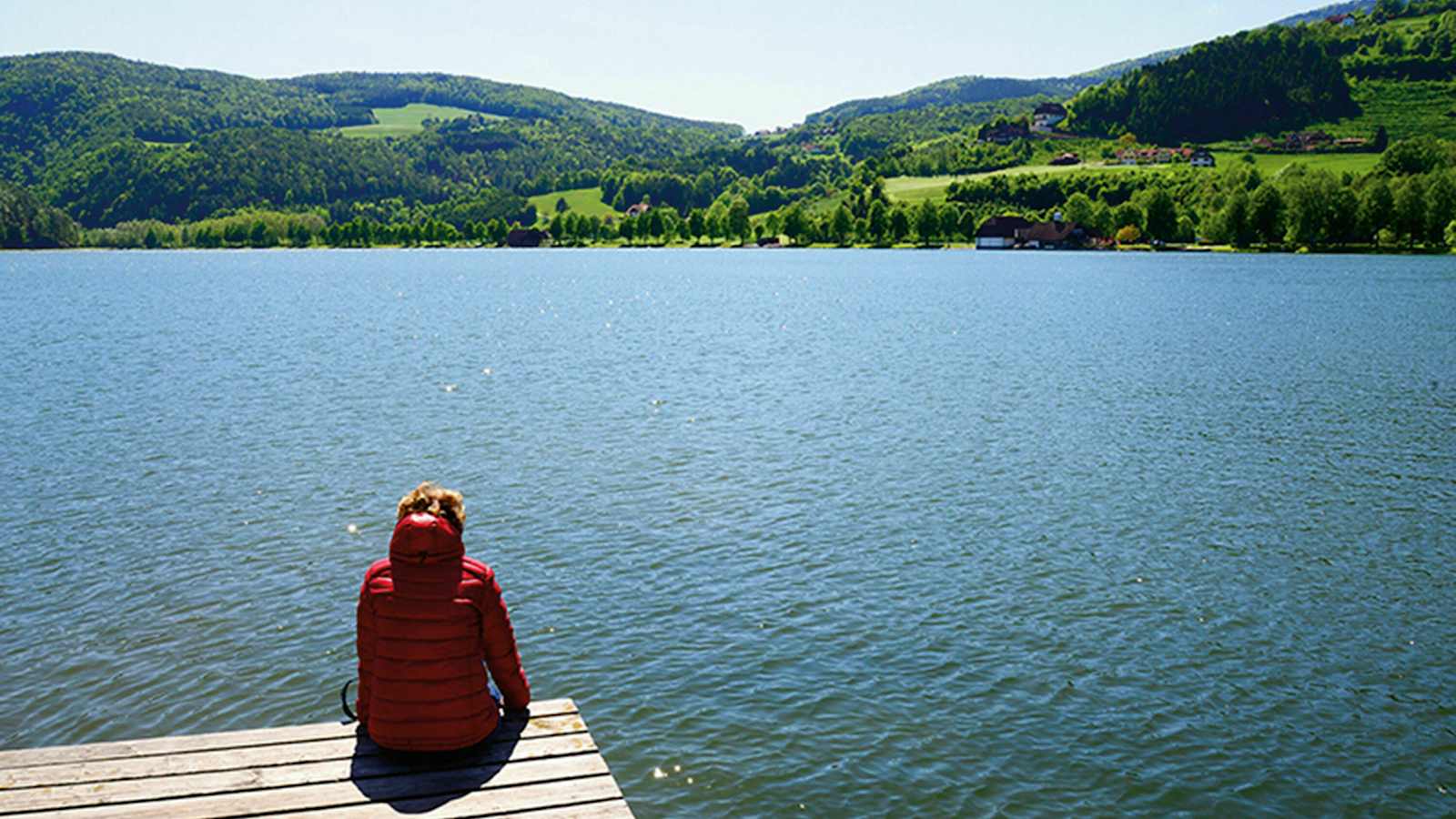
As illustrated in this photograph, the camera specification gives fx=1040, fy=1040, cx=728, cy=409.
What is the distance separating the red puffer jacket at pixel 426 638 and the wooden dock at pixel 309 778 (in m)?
0.32

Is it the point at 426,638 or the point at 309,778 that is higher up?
the point at 426,638

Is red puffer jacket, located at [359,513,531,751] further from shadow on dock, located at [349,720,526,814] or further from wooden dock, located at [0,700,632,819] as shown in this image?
wooden dock, located at [0,700,632,819]

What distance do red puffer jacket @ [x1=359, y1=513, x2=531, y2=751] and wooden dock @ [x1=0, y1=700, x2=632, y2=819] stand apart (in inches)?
12.4

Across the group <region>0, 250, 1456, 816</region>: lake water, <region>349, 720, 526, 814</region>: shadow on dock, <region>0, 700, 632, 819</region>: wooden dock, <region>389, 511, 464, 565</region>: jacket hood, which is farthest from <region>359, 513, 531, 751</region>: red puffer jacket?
<region>0, 250, 1456, 816</region>: lake water

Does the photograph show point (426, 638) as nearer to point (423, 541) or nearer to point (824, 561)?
point (423, 541)

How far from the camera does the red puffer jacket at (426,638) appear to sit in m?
9.50

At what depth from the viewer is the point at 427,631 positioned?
31.4 feet

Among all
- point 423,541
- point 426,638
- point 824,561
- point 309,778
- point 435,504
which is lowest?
point 824,561

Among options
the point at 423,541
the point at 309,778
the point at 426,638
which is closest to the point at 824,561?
the point at 426,638

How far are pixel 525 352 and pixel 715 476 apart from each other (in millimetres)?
36486

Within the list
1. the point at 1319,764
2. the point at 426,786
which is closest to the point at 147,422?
the point at 426,786

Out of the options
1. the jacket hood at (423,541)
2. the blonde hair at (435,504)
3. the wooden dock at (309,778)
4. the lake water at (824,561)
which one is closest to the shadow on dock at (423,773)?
the wooden dock at (309,778)

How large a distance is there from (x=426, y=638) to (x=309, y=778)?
1.57m

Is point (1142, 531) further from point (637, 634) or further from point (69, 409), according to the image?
point (69, 409)
